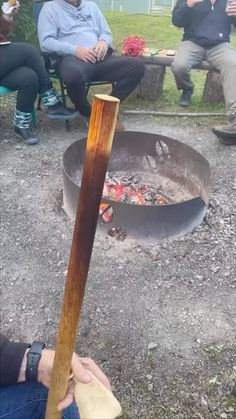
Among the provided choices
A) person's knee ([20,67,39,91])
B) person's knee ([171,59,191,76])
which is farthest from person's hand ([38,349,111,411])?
person's knee ([171,59,191,76])

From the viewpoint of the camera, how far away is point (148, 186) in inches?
145

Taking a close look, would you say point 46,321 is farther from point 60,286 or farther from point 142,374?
point 142,374

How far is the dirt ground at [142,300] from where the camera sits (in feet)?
6.86

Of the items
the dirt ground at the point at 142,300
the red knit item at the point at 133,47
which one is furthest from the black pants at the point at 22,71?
the red knit item at the point at 133,47

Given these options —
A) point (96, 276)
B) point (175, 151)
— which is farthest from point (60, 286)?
point (175, 151)

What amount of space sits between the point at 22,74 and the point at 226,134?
2.13 m

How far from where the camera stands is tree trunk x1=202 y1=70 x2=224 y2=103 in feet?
17.2

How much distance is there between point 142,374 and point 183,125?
331 centimetres

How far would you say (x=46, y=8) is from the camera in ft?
14.3

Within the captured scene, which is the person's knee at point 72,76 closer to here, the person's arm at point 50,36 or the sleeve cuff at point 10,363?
the person's arm at point 50,36

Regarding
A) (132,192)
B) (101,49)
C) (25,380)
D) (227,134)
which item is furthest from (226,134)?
(25,380)

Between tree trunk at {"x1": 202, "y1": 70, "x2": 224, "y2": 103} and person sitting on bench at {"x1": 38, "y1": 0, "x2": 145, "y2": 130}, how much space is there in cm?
111

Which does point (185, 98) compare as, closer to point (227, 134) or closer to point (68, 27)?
point (227, 134)

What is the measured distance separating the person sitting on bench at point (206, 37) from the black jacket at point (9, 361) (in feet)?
13.0
